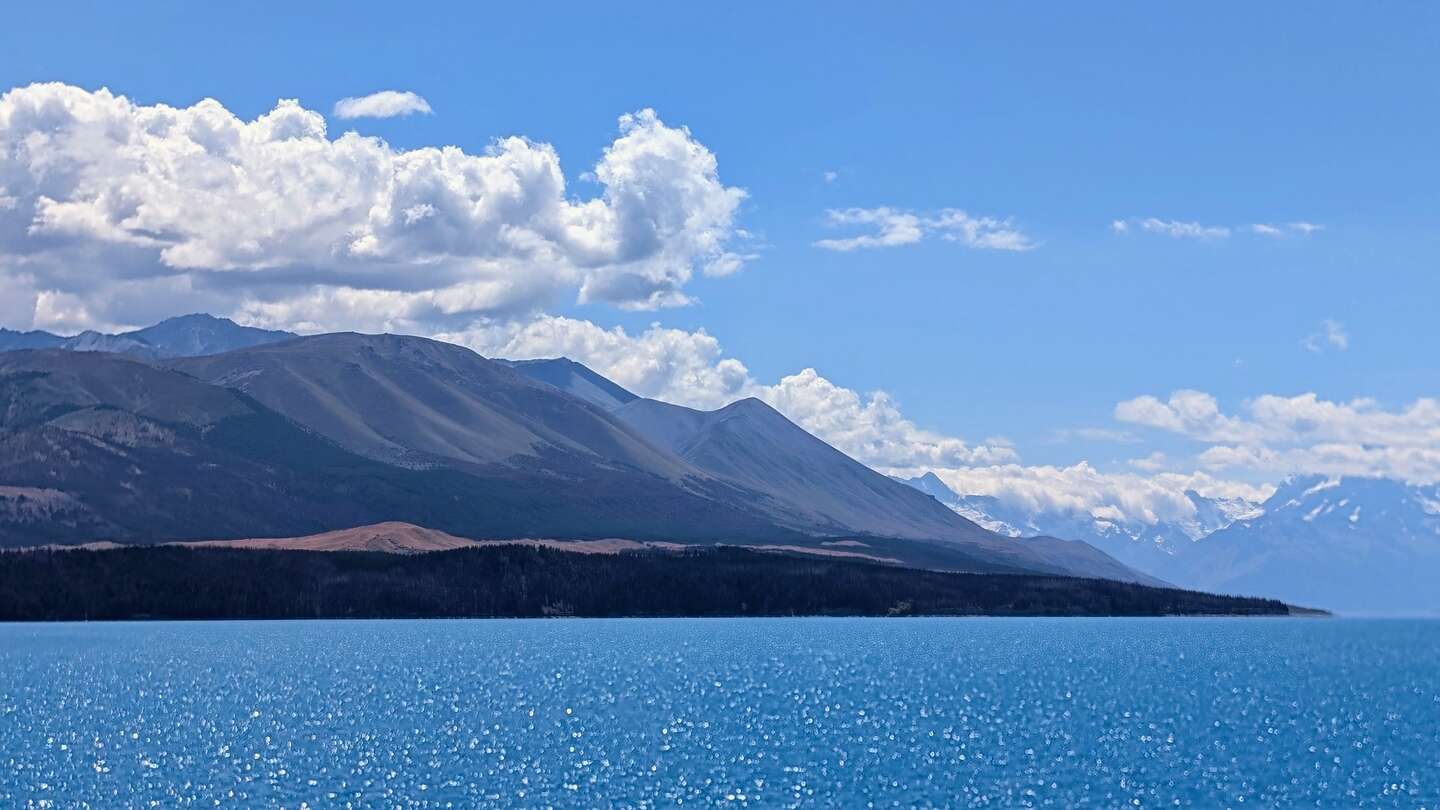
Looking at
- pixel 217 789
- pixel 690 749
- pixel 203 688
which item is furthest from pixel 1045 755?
pixel 203 688

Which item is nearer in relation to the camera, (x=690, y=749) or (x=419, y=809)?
(x=419, y=809)

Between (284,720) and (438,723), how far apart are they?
40.7 feet

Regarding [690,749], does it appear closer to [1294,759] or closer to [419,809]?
[419,809]

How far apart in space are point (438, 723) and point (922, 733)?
37.6 metres

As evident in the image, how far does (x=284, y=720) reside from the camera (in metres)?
127

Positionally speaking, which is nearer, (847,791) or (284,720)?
(847,791)

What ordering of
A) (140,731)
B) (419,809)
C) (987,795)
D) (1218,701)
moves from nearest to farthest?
(419,809), (987,795), (140,731), (1218,701)

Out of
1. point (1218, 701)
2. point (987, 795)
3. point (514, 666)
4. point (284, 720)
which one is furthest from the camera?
point (514, 666)

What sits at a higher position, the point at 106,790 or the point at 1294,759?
the point at 1294,759

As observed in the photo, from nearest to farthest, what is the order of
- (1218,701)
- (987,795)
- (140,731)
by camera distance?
(987,795) < (140,731) < (1218,701)

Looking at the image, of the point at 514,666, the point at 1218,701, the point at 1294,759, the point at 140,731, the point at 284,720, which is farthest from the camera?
the point at 514,666

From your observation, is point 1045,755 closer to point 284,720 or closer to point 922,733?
point 922,733

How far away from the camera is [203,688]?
525 ft

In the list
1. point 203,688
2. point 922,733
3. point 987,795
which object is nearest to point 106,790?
point 987,795
